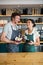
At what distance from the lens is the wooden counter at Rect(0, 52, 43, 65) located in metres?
1.89

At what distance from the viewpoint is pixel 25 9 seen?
1798 mm

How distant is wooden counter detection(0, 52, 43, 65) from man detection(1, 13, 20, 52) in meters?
0.14

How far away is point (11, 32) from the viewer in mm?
1839

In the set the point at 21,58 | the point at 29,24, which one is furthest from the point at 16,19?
the point at 21,58

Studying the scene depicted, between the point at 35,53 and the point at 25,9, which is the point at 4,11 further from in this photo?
the point at 35,53

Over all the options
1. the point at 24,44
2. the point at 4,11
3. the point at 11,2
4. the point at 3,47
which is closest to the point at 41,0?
the point at 11,2

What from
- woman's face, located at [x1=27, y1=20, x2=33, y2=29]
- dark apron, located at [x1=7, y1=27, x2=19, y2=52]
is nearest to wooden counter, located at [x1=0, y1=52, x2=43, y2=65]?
dark apron, located at [x1=7, y1=27, x2=19, y2=52]

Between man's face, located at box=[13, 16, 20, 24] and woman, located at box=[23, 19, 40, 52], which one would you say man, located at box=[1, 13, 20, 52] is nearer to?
man's face, located at box=[13, 16, 20, 24]

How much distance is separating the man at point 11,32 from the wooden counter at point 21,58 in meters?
0.14

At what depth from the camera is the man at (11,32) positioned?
6.01ft

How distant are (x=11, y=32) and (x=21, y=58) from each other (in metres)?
0.43

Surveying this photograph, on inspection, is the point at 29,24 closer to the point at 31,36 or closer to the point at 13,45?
the point at 31,36

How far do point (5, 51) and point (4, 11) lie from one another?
0.59 m

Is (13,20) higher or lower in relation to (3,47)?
higher
